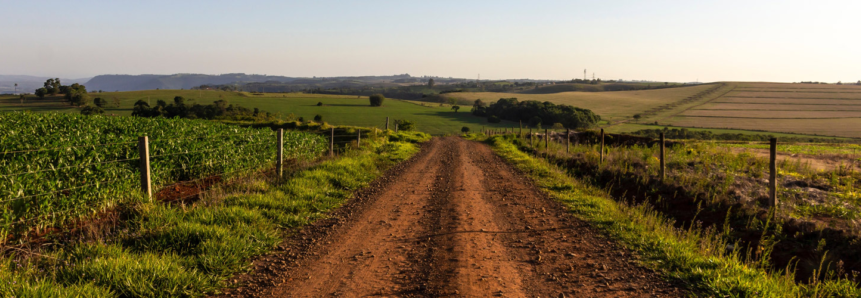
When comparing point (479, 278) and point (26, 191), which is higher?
point (26, 191)

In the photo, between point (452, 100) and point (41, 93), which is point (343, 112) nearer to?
point (452, 100)

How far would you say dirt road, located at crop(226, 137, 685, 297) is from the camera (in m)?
4.73

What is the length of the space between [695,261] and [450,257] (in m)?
3.16

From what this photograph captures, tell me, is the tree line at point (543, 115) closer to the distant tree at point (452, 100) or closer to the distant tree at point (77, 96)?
the distant tree at point (452, 100)

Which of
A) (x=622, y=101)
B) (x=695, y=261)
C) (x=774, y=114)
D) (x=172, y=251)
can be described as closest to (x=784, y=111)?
(x=774, y=114)

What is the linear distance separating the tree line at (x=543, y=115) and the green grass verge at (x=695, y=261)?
7875 cm

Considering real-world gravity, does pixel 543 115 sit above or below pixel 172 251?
above

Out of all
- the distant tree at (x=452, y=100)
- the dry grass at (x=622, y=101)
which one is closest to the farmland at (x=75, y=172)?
the dry grass at (x=622, y=101)

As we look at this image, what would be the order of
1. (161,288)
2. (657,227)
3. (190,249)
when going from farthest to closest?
(657,227), (190,249), (161,288)

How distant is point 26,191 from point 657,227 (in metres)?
10.3

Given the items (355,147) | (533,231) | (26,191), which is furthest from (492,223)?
(355,147)

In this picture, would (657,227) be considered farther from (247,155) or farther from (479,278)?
(247,155)

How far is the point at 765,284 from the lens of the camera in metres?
4.76

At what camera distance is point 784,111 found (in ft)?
337
